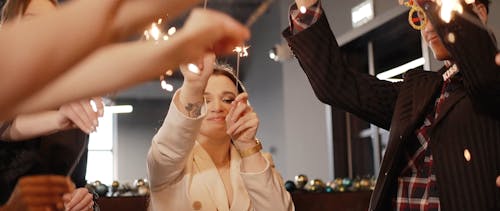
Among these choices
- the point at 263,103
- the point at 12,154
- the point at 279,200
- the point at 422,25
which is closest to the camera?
the point at 12,154

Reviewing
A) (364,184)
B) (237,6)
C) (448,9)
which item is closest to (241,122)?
(448,9)

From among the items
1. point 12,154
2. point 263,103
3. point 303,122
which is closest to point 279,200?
point 12,154

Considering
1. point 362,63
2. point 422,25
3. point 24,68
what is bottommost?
point 24,68

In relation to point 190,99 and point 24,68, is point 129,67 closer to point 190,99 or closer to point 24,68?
point 24,68

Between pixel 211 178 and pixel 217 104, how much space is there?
17cm

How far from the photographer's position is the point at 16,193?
921mm

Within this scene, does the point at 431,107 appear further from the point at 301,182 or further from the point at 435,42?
the point at 301,182

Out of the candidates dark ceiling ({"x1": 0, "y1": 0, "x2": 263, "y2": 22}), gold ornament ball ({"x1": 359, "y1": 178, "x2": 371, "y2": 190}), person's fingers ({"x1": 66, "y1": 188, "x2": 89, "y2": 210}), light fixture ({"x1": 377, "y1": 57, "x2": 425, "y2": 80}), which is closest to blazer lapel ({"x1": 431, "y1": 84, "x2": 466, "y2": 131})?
person's fingers ({"x1": 66, "y1": 188, "x2": 89, "y2": 210})

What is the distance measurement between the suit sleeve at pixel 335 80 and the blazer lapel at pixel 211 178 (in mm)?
285

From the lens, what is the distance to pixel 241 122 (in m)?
1.46

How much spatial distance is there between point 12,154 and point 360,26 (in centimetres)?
254

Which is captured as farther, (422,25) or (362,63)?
(362,63)

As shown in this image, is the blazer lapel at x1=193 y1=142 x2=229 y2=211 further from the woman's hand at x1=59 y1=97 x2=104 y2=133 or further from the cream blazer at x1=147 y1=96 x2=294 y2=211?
the woman's hand at x1=59 y1=97 x2=104 y2=133

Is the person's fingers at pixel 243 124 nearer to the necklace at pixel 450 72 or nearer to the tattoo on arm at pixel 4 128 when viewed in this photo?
the necklace at pixel 450 72
